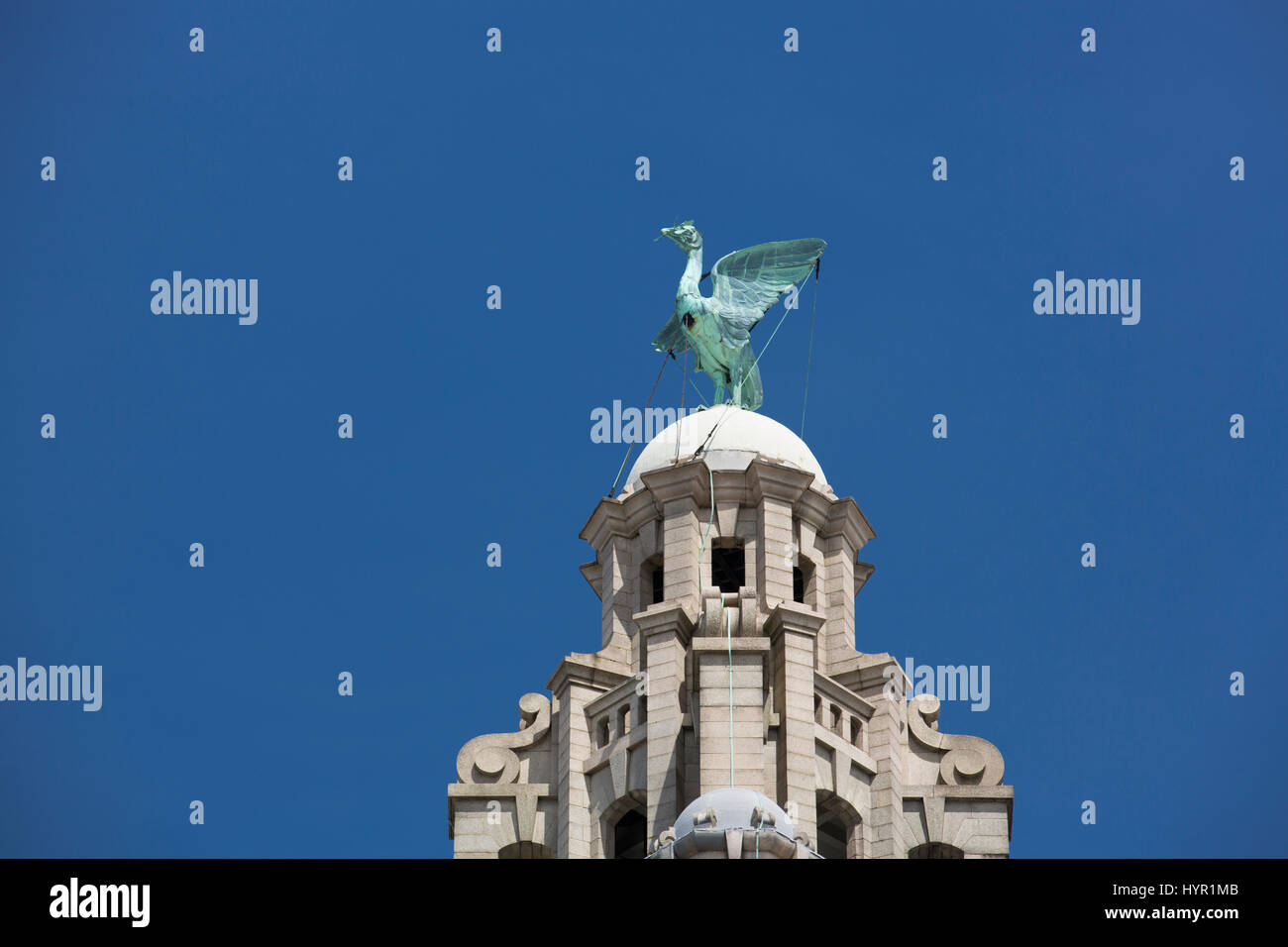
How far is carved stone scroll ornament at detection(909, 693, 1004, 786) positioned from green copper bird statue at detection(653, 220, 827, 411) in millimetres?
10059

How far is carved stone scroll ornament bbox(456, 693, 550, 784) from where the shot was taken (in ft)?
247

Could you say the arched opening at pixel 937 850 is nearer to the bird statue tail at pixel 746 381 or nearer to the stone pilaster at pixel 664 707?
the stone pilaster at pixel 664 707

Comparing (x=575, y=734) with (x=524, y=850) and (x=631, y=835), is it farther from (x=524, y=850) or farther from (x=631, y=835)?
(x=524, y=850)

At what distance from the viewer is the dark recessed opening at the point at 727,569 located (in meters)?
76.8

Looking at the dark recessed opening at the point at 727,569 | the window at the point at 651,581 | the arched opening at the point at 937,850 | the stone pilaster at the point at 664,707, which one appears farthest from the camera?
the window at the point at 651,581

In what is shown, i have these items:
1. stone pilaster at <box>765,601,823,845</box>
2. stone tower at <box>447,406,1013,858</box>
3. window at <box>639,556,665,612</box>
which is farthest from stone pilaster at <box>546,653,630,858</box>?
stone pilaster at <box>765,601,823,845</box>

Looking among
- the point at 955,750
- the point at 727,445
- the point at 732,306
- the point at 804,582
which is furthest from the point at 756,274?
→ the point at 955,750

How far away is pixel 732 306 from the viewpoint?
266ft

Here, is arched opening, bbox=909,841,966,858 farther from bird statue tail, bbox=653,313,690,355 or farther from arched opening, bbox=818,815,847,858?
bird statue tail, bbox=653,313,690,355

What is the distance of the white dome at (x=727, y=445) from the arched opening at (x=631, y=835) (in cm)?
939

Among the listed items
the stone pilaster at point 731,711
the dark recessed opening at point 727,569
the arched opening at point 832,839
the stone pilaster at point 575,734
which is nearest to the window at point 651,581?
the dark recessed opening at point 727,569
